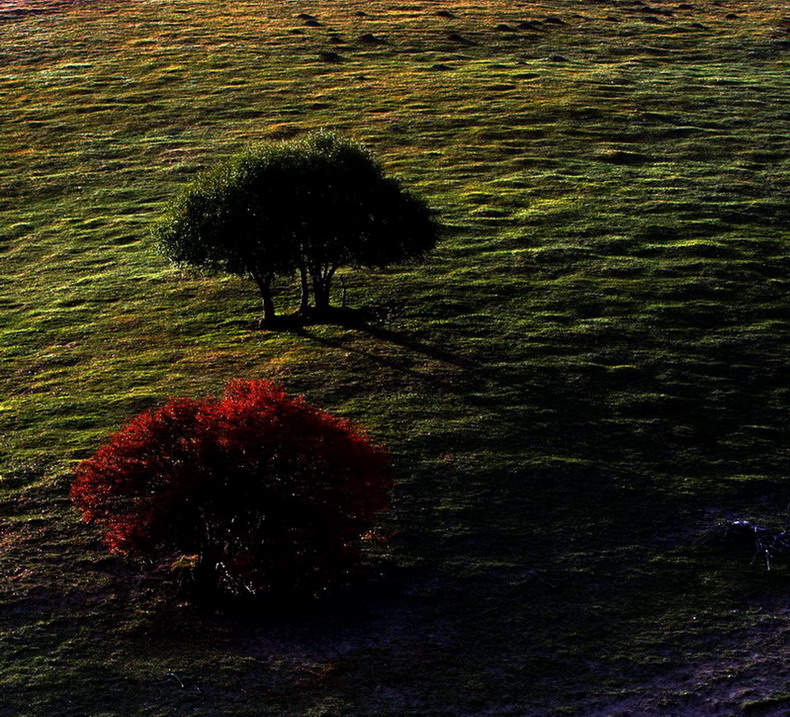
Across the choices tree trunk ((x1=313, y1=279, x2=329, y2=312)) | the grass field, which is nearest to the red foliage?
the grass field

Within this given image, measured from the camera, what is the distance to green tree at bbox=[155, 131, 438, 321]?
114ft

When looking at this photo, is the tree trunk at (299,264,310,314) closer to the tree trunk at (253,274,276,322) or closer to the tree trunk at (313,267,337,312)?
the tree trunk at (313,267,337,312)

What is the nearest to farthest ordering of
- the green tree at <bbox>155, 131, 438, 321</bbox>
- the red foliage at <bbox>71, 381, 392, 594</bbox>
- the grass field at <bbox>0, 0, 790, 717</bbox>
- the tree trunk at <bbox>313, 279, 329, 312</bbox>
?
1. the grass field at <bbox>0, 0, 790, 717</bbox>
2. the red foliage at <bbox>71, 381, 392, 594</bbox>
3. the green tree at <bbox>155, 131, 438, 321</bbox>
4. the tree trunk at <bbox>313, 279, 329, 312</bbox>

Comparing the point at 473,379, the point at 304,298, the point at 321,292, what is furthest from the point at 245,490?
the point at 321,292

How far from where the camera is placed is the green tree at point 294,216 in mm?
34656

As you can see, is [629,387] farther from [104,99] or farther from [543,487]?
[104,99]

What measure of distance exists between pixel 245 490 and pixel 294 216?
52.0ft

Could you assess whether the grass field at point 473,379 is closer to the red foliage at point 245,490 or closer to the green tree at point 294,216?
the red foliage at point 245,490

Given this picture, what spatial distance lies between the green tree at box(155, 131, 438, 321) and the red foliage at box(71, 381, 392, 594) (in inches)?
562

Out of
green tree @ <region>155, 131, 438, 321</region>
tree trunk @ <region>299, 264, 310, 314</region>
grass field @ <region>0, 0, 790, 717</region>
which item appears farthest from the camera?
tree trunk @ <region>299, 264, 310, 314</region>

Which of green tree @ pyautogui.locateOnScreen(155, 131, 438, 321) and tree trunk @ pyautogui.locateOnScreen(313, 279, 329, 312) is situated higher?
green tree @ pyautogui.locateOnScreen(155, 131, 438, 321)

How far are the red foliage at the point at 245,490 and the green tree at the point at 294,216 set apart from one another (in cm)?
1428

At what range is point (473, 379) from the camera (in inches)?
Answer: 1242

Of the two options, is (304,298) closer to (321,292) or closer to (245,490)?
(321,292)
